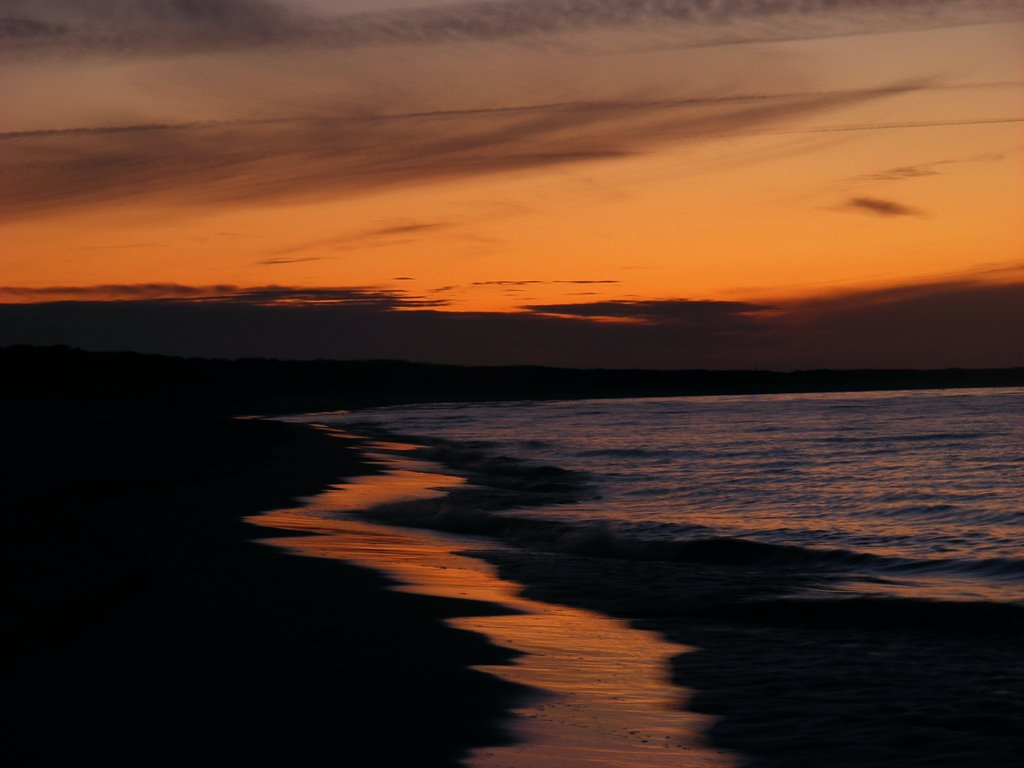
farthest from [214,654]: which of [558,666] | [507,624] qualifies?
[507,624]

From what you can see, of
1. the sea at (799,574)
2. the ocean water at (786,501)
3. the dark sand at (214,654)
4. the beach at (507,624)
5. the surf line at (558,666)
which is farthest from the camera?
the ocean water at (786,501)

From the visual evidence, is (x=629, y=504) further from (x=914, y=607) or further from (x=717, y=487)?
(x=914, y=607)

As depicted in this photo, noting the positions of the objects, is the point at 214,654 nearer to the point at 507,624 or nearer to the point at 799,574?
the point at 507,624

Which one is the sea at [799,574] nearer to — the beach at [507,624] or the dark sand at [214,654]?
the beach at [507,624]

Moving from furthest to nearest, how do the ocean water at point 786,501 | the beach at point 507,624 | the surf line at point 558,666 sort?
the ocean water at point 786,501, the beach at point 507,624, the surf line at point 558,666

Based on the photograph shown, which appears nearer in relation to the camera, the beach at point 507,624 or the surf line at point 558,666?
the surf line at point 558,666

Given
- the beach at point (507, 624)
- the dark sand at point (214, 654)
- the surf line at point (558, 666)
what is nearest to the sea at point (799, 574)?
the beach at point (507, 624)

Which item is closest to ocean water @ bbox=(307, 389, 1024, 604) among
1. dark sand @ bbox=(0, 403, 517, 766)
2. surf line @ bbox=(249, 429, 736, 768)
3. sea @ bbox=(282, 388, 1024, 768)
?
sea @ bbox=(282, 388, 1024, 768)

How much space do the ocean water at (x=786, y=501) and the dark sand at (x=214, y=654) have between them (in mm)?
5497

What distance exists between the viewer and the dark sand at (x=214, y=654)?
6973 millimetres

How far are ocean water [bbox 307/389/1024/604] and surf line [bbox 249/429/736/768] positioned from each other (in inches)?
118

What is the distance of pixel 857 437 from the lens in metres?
49.1

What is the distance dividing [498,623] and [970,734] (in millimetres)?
4887

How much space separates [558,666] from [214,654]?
283 centimetres
